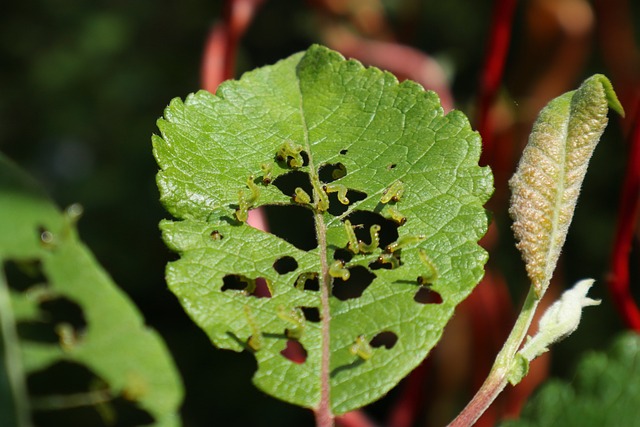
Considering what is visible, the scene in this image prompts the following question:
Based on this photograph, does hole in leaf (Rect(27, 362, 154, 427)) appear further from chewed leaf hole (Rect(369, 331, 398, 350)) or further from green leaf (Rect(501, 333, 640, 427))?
green leaf (Rect(501, 333, 640, 427))

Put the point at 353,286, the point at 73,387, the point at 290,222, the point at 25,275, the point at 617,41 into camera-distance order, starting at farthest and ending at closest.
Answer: the point at 353,286 → the point at 290,222 → the point at 617,41 → the point at 73,387 → the point at 25,275

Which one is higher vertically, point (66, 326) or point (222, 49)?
point (222, 49)

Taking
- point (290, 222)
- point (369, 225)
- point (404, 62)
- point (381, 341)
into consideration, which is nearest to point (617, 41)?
point (404, 62)

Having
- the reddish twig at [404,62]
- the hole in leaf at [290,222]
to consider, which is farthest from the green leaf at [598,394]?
the hole in leaf at [290,222]

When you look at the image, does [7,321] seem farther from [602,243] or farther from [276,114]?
[602,243]

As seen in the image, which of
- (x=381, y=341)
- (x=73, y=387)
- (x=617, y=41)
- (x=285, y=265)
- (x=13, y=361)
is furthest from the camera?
(x=285, y=265)

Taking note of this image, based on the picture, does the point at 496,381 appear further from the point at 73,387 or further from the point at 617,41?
the point at 617,41

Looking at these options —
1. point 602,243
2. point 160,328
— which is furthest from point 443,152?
point 160,328
